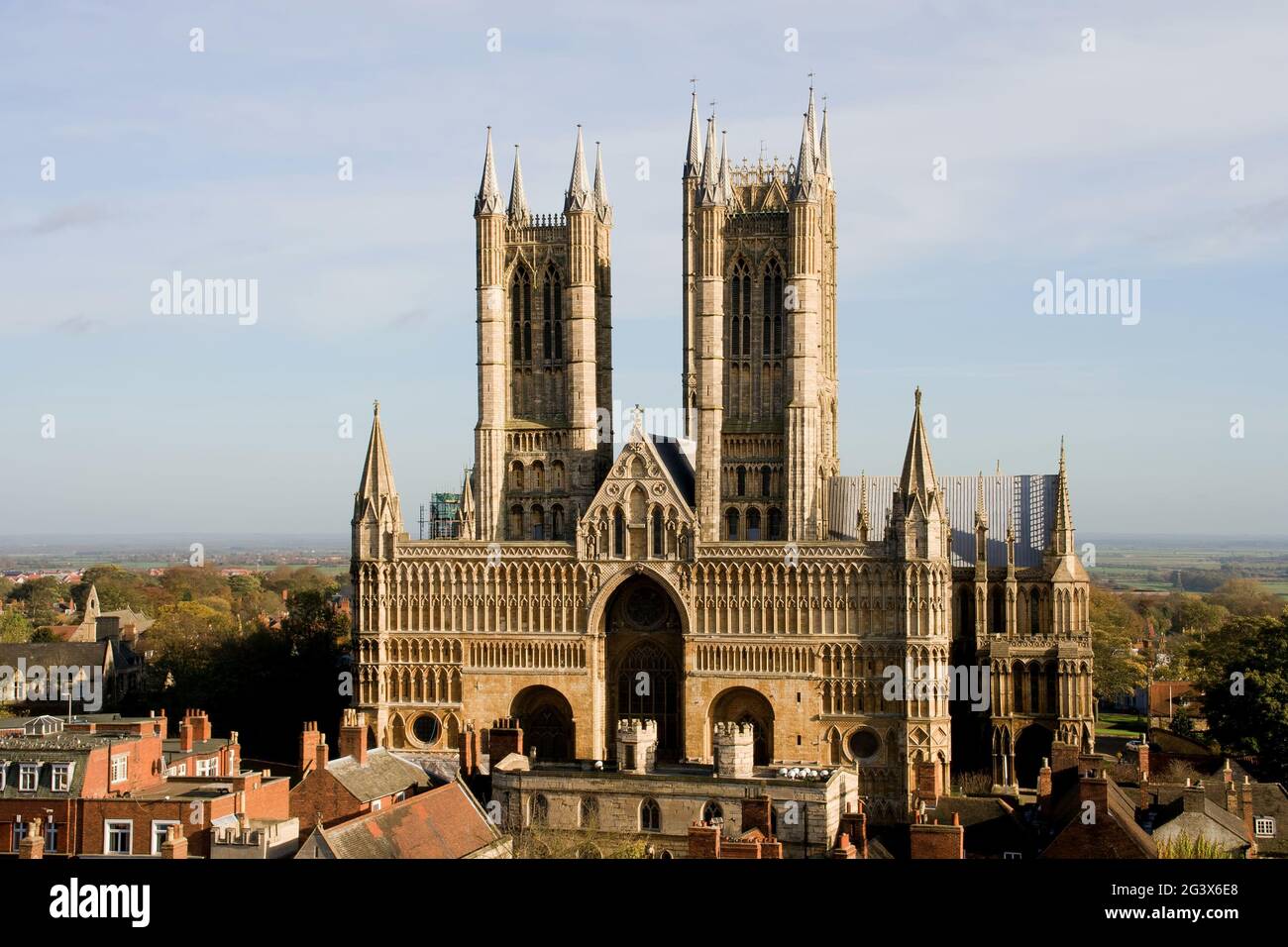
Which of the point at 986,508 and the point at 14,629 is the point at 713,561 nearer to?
the point at 986,508

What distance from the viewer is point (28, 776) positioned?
152 ft

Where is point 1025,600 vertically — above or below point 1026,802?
above

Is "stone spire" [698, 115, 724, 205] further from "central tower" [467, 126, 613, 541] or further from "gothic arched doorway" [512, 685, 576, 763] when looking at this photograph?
"gothic arched doorway" [512, 685, 576, 763]

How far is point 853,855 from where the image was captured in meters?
43.1

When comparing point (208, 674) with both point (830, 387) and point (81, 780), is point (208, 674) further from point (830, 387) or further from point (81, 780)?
point (81, 780)

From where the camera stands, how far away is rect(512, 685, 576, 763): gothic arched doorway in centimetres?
7875

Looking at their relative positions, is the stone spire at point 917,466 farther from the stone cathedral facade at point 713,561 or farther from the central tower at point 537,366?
the central tower at point 537,366

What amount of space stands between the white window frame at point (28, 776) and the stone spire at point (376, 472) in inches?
1352

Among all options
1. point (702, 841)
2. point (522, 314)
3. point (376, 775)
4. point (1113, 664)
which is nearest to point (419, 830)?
point (376, 775)

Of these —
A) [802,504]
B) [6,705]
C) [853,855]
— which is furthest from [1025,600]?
[6,705]

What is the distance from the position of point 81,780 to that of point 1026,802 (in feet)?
121

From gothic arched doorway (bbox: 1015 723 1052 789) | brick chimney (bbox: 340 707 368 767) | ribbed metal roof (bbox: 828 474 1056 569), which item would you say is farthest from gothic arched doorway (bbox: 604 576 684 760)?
brick chimney (bbox: 340 707 368 767)

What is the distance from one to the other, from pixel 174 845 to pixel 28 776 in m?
8.17

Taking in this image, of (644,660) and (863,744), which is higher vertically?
(644,660)
